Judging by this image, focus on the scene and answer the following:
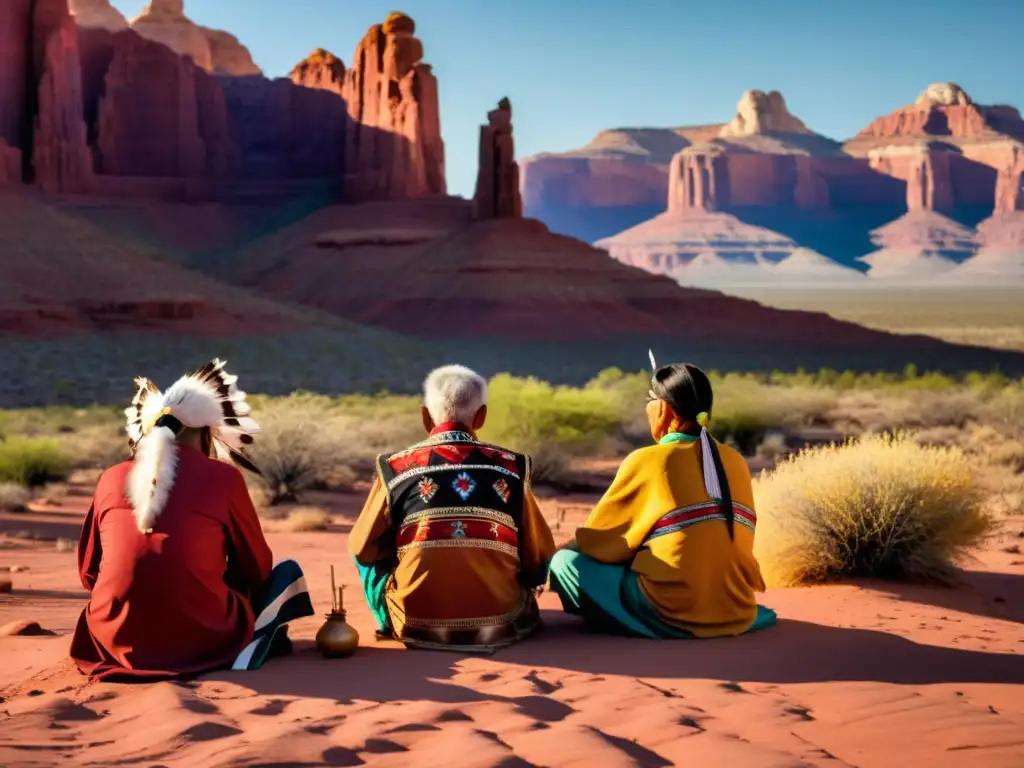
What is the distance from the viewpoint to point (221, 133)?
80812 millimetres

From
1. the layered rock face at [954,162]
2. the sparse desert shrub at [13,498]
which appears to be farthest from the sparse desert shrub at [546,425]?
the layered rock face at [954,162]

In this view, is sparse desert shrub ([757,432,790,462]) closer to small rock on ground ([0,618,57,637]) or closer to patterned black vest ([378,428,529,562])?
patterned black vest ([378,428,529,562])

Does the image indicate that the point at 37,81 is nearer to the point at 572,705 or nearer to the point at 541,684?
the point at 541,684

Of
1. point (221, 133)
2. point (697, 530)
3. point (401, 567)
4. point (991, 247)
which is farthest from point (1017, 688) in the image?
point (991, 247)

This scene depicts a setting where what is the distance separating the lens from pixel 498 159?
6128 cm

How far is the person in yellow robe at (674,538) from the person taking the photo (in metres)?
→ 6.70

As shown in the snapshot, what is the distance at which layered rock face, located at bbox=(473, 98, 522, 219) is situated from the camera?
61219mm

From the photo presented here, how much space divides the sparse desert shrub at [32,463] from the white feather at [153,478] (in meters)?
11.0

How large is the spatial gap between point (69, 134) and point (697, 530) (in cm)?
6178

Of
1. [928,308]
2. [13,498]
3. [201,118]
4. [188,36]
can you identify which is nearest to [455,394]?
[13,498]

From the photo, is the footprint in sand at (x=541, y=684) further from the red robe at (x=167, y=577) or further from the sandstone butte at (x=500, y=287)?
the sandstone butte at (x=500, y=287)

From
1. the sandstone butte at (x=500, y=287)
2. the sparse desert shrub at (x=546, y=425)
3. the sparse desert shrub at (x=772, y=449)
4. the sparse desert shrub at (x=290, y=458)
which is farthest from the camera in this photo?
the sandstone butte at (x=500, y=287)

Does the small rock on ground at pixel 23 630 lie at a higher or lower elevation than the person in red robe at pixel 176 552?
lower

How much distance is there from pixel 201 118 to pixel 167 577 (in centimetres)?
7889
